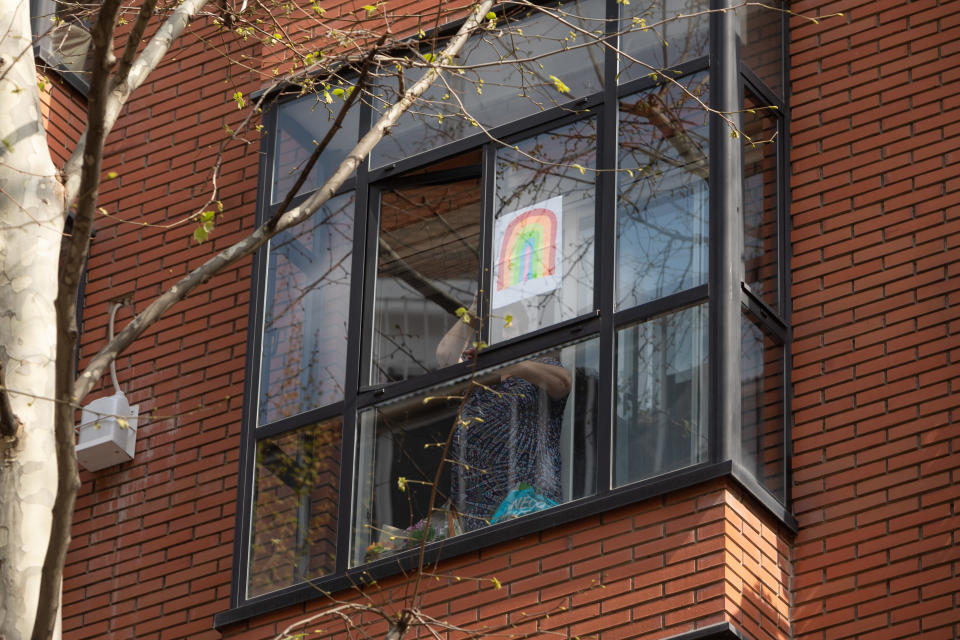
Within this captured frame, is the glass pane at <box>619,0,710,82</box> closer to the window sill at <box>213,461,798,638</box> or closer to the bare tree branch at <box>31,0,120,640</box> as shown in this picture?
the window sill at <box>213,461,798,638</box>

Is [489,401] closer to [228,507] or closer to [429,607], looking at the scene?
[429,607]

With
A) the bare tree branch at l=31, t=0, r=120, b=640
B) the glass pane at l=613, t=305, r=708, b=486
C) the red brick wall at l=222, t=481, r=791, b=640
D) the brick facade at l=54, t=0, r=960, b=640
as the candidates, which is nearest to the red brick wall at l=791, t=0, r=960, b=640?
the brick facade at l=54, t=0, r=960, b=640

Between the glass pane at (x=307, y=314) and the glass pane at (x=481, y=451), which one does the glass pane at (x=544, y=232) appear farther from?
the glass pane at (x=307, y=314)

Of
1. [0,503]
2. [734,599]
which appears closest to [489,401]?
[734,599]

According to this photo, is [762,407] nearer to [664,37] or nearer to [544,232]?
[544,232]

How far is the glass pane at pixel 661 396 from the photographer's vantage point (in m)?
8.26

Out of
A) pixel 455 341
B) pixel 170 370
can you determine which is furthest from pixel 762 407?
pixel 170 370

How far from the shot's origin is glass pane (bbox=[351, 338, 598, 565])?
8586mm

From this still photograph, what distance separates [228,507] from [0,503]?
4.87 m

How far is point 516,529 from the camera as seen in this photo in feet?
27.7

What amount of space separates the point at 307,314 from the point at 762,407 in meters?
2.63

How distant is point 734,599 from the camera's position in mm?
7879

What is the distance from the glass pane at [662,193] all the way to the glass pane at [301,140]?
1935mm

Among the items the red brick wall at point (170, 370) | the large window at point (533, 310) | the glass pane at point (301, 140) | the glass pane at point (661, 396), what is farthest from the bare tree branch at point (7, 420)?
the glass pane at point (301, 140)
